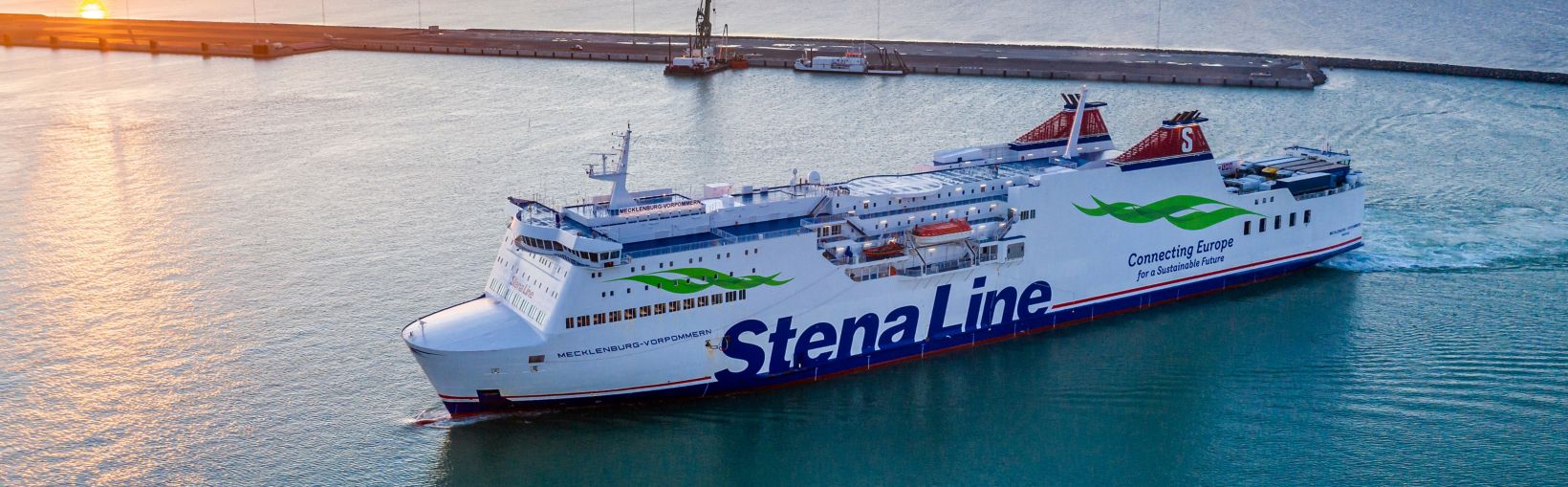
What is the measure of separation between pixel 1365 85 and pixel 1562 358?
40198 mm

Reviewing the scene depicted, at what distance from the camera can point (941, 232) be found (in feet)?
98.4

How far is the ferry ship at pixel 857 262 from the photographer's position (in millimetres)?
26219

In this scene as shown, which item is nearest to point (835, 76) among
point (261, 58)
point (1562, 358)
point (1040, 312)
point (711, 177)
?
point (711, 177)

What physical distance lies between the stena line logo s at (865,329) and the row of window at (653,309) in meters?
0.67

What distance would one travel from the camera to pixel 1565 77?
66312mm

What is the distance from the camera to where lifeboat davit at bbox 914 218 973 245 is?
97.9 ft

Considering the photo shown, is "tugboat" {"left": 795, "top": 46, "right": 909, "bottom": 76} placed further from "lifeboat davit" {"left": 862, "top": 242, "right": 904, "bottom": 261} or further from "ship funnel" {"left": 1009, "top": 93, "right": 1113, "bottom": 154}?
"lifeboat davit" {"left": 862, "top": 242, "right": 904, "bottom": 261}

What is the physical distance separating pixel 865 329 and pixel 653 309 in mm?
5466

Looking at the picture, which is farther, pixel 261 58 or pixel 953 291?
pixel 261 58

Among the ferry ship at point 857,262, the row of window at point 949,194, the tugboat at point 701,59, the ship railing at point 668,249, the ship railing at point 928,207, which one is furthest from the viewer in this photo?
the tugboat at point 701,59

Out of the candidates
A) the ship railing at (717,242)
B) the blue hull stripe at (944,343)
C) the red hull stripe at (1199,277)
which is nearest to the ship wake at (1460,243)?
the red hull stripe at (1199,277)

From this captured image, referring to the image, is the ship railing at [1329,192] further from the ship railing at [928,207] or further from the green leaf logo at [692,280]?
the green leaf logo at [692,280]

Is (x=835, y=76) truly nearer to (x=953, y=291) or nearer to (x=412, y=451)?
(x=953, y=291)

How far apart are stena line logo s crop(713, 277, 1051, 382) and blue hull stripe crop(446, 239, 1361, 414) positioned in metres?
0.16
